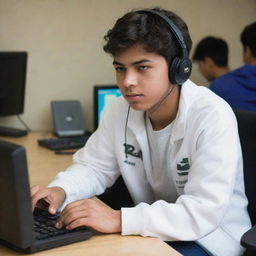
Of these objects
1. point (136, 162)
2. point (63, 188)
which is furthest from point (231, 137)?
point (63, 188)

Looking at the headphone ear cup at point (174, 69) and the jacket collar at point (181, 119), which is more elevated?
the headphone ear cup at point (174, 69)

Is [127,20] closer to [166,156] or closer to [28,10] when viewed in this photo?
[166,156]

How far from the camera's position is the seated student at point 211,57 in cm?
321

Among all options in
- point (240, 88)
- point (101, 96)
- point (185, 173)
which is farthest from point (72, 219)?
point (101, 96)

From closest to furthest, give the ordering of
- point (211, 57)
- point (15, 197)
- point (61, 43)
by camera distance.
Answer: point (15, 197) → point (61, 43) → point (211, 57)

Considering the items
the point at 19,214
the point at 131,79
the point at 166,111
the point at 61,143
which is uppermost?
the point at 131,79

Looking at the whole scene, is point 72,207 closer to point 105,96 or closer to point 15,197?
point 15,197

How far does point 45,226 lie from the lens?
1.27 m

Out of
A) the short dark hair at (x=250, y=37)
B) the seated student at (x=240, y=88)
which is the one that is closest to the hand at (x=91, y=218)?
the seated student at (x=240, y=88)

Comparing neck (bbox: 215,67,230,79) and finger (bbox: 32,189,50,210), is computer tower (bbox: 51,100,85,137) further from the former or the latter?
finger (bbox: 32,189,50,210)

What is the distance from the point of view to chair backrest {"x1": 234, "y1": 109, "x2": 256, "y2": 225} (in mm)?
1611

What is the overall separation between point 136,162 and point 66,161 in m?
0.73

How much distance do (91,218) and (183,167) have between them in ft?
1.18

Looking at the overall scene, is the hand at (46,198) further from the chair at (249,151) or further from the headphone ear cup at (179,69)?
the chair at (249,151)
